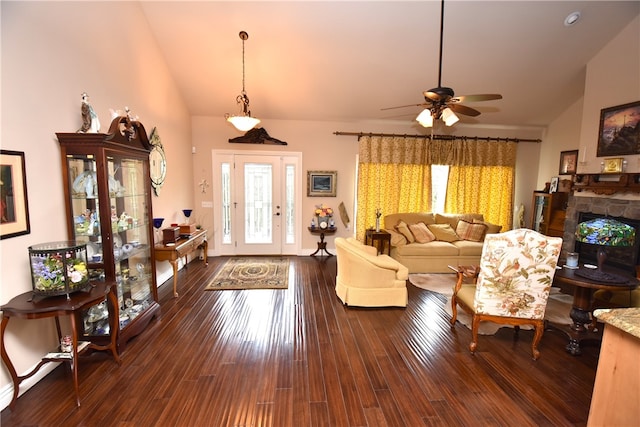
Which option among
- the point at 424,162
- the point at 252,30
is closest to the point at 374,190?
the point at 424,162

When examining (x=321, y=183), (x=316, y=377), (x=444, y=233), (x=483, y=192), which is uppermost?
(x=321, y=183)

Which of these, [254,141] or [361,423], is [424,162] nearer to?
[254,141]

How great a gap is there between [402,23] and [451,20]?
637 millimetres

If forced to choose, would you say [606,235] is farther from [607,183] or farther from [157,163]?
[157,163]

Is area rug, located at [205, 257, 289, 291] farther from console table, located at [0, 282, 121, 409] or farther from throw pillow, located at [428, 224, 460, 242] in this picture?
throw pillow, located at [428, 224, 460, 242]

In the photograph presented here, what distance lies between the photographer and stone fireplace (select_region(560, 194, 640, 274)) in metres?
3.87

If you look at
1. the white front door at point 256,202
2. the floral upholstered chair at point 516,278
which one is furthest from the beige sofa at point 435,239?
the floral upholstered chair at point 516,278


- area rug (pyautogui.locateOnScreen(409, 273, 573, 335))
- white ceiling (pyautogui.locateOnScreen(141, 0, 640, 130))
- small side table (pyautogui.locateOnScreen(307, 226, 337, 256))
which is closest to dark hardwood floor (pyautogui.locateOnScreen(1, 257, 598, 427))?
area rug (pyautogui.locateOnScreen(409, 273, 573, 335))

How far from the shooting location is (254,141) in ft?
18.3

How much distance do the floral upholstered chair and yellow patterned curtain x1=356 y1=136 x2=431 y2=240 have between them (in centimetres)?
340

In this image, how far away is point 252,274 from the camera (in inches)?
185

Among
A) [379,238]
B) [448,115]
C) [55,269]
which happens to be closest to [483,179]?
[379,238]

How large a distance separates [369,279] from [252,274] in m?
2.18

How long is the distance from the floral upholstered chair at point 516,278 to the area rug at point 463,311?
1.82 feet
